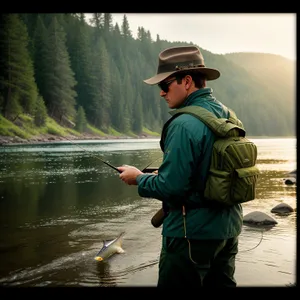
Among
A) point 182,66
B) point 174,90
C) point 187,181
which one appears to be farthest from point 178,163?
point 182,66

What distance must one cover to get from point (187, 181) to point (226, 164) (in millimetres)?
254

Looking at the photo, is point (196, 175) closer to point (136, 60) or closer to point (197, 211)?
point (197, 211)

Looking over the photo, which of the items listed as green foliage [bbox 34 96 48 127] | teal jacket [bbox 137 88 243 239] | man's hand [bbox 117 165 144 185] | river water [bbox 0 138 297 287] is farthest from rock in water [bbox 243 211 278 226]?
green foliage [bbox 34 96 48 127]

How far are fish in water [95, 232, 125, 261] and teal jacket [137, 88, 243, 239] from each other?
5260 millimetres

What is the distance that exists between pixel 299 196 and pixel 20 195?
14353 millimetres

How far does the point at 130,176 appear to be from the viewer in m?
2.56

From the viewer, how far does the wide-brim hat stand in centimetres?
249

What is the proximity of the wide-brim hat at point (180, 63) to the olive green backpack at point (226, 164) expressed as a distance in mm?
277

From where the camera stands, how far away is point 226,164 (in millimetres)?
2289

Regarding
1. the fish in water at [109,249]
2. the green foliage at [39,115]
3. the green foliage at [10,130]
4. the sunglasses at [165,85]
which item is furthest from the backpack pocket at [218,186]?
the green foliage at [39,115]

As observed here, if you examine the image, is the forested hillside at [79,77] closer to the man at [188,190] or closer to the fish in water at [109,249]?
the fish in water at [109,249]

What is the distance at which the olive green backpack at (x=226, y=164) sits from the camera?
2270 millimetres

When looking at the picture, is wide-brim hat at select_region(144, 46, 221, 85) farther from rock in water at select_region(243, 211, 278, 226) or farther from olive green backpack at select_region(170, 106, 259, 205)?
rock in water at select_region(243, 211, 278, 226)
